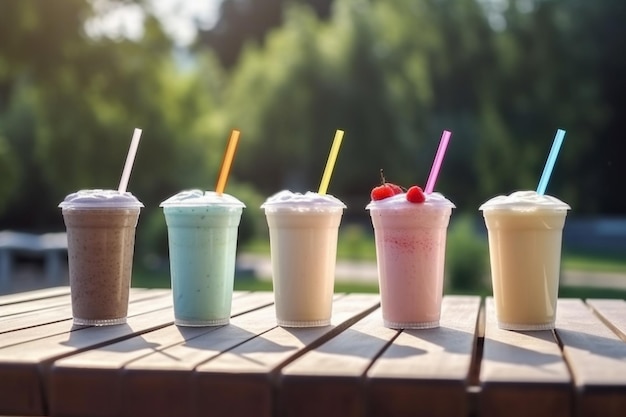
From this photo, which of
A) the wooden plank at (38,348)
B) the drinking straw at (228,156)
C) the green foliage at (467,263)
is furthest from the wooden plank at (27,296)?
the green foliage at (467,263)

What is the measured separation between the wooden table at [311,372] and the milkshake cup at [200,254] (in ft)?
0.43

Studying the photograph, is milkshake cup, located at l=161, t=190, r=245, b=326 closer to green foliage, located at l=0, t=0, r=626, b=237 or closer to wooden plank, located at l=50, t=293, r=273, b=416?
wooden plank, located at l=50, t=293, r=273, b=416

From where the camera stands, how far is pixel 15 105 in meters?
15.4

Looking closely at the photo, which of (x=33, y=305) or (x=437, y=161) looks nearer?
(x=437, y=161)

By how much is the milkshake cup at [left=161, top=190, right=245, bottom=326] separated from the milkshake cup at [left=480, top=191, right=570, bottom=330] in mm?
747

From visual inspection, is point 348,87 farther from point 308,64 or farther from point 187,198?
point 187,198

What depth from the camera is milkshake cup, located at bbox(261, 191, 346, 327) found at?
7.66 feet

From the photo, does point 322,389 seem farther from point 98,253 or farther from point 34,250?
point 34,250

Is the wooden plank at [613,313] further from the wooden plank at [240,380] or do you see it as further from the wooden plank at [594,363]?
Answer: the wooden plank at [240,380]

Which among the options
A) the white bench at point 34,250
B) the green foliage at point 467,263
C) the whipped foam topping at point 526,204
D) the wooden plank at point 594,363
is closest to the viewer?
the wooden plank at point 594,363

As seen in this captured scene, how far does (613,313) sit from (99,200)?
1689mm

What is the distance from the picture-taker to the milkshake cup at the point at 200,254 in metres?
2.37

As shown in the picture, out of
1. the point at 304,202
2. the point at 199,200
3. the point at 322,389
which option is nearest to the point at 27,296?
the point at 199,200

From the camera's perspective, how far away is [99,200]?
2.41 m
